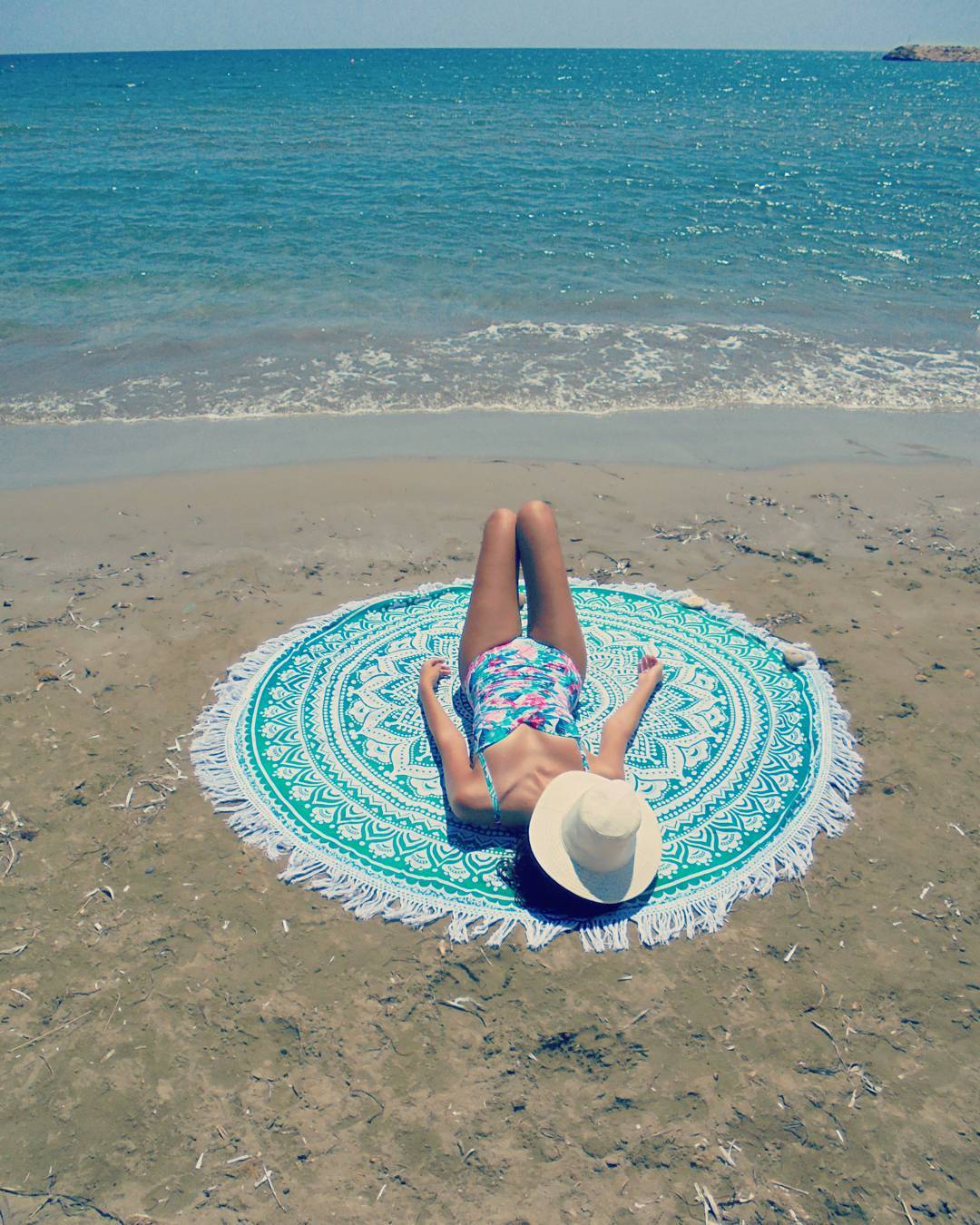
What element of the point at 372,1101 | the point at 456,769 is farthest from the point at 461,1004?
the point at 456,769

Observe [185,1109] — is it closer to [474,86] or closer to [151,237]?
[151,237]

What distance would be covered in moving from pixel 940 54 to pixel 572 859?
164 meters

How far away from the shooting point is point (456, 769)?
3.86 meters

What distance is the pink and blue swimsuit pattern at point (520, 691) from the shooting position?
13.0 ft

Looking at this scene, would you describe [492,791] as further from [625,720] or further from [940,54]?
[940,54]

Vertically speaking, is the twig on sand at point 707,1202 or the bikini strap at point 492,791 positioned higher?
the bikini strap at point 492,791

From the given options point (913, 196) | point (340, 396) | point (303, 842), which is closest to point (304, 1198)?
point (303, 842)

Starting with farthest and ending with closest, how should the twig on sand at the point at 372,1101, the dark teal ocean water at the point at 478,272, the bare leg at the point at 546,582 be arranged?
1. the dark teal ocean water at the point at 478,272
2. the bare leg at the point at 546,582
3. the twig on sand at the point at 372,1101

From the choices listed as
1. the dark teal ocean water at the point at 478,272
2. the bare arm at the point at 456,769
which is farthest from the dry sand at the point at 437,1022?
the dark teal ocean water at the point at 478,272

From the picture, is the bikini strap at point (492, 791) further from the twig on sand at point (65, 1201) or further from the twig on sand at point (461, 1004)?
the twig on sand at point (65, 1201)

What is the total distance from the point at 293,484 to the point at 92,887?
471cm

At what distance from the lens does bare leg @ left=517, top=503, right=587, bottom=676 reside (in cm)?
441

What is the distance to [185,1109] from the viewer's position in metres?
2.91

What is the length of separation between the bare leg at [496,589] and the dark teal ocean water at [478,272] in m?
5.50
